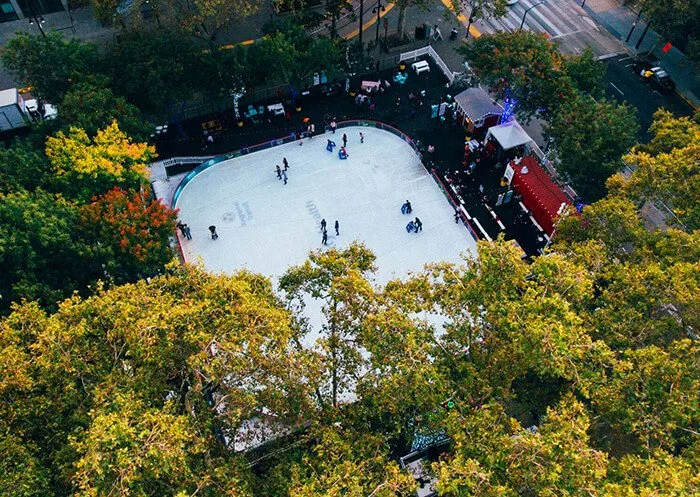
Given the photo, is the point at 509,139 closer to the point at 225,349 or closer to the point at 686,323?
the point at 686,323

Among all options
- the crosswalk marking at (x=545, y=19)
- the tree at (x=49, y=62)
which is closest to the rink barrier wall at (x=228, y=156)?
the tree at (x=49, y=62)

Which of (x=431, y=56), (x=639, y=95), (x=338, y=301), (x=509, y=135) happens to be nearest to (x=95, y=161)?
(x=338, y=301)

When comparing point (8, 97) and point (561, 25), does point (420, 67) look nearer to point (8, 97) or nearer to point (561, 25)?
point (561, 25)

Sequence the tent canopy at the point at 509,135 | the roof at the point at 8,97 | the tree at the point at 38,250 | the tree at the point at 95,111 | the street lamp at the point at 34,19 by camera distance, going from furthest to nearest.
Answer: the street lamp at the point at 34,19 < the roof at the point at 8,97 < the tent canopy at the point at 509,135 < the tree at the point at 95,111 < the tree at the point at 38,250

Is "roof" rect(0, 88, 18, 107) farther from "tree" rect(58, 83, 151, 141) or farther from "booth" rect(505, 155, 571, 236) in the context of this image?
"booth" rect(505, 155, 571, 236)

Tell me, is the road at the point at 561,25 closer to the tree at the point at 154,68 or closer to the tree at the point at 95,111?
the tree at the point at 154,68

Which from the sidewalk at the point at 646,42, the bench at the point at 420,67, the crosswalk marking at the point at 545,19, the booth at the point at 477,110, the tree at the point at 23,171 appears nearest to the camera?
the tree at the point at 23,171

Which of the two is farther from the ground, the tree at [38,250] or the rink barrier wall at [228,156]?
the tree at [38,250]

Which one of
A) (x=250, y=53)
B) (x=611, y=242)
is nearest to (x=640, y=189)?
(x=611, y=242)
